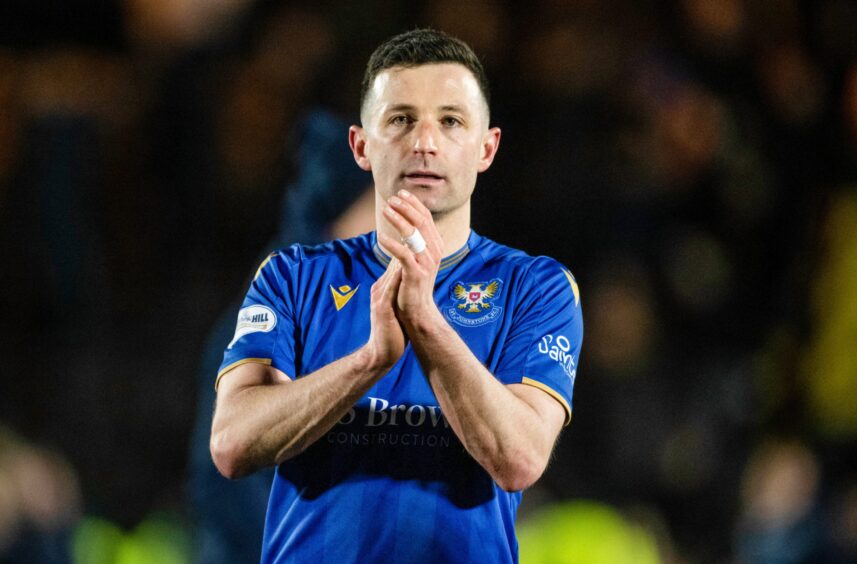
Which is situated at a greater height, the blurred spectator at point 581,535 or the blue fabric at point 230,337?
the blue fabric at point 230,337

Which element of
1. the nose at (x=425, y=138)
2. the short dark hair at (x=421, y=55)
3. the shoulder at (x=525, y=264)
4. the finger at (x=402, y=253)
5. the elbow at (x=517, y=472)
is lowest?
the elbow at (x=517, y=472)

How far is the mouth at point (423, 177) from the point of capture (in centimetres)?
185

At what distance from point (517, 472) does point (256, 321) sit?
634mm

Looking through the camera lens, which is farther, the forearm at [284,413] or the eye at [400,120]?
the eye at [400,120]

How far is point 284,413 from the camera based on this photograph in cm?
167

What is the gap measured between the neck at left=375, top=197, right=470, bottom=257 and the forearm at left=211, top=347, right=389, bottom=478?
1.29ft

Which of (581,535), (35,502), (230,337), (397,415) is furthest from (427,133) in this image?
(35,502)

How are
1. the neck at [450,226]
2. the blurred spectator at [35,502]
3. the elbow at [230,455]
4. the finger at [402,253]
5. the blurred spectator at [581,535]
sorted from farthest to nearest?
the blurred spectator at [581,535] < the blurred spectator at [35,502] < the neck at [450,226] < the elbow at [230,455] < the finger at [402,253]

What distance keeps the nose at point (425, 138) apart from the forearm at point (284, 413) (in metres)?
0.47

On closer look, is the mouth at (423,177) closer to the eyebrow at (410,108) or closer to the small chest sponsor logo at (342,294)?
the eyebrow at (410,108)

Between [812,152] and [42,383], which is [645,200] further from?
[42,383]

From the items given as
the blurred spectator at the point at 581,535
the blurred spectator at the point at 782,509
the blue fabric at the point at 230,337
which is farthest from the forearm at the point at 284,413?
the blurred spectator at the point at 782,509

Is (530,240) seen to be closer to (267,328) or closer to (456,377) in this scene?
(267,328)

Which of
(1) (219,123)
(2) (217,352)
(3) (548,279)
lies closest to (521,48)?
(1) (219,123)
